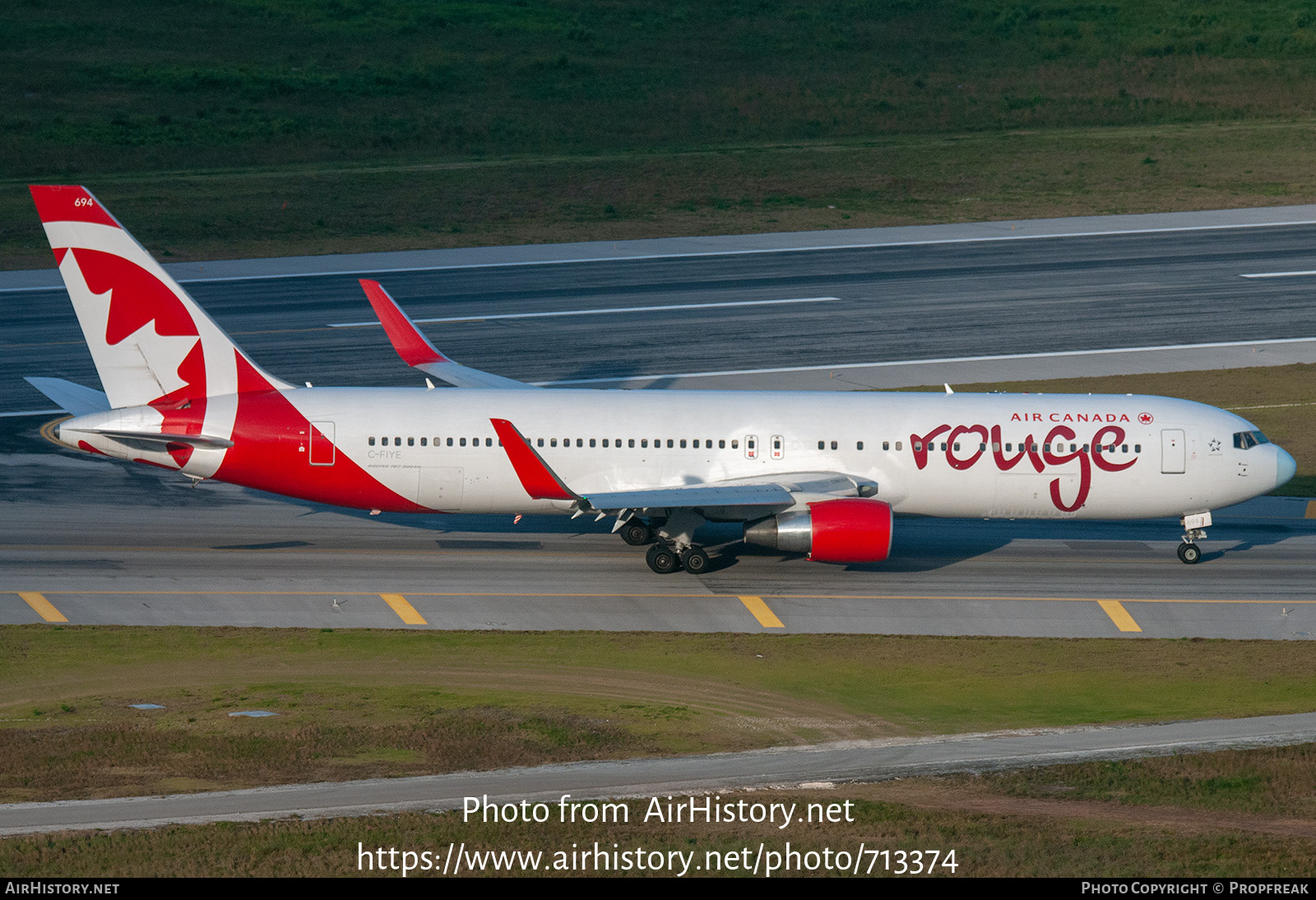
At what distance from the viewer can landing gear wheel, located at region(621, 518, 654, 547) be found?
3750 centimetres

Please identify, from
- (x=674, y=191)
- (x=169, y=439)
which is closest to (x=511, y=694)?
(x=169, y=439)

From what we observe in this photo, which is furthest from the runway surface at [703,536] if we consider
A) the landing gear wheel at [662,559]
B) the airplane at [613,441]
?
the airplane at [613,441]

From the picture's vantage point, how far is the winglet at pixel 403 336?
42625 millimetres

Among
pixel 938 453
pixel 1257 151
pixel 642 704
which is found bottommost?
pixel 642 704

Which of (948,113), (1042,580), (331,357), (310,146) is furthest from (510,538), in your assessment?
(948,113)

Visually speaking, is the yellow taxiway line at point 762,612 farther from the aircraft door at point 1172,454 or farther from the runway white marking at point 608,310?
the runway white marking at point 608,310

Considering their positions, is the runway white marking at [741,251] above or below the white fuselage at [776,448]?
above

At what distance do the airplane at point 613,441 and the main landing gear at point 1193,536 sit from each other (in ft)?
1.62

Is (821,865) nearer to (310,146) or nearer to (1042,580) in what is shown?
(1042,580)

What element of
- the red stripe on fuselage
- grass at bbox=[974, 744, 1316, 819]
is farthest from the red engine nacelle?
grass at bbox=[974, 744, 1316, 819]

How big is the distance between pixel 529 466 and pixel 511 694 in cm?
664

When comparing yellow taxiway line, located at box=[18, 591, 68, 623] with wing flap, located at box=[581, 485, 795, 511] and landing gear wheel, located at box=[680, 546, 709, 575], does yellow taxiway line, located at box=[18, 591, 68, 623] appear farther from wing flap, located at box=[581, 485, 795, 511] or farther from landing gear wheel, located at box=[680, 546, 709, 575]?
landing gear wheel, located at box=[680, 546, 709, 575]
